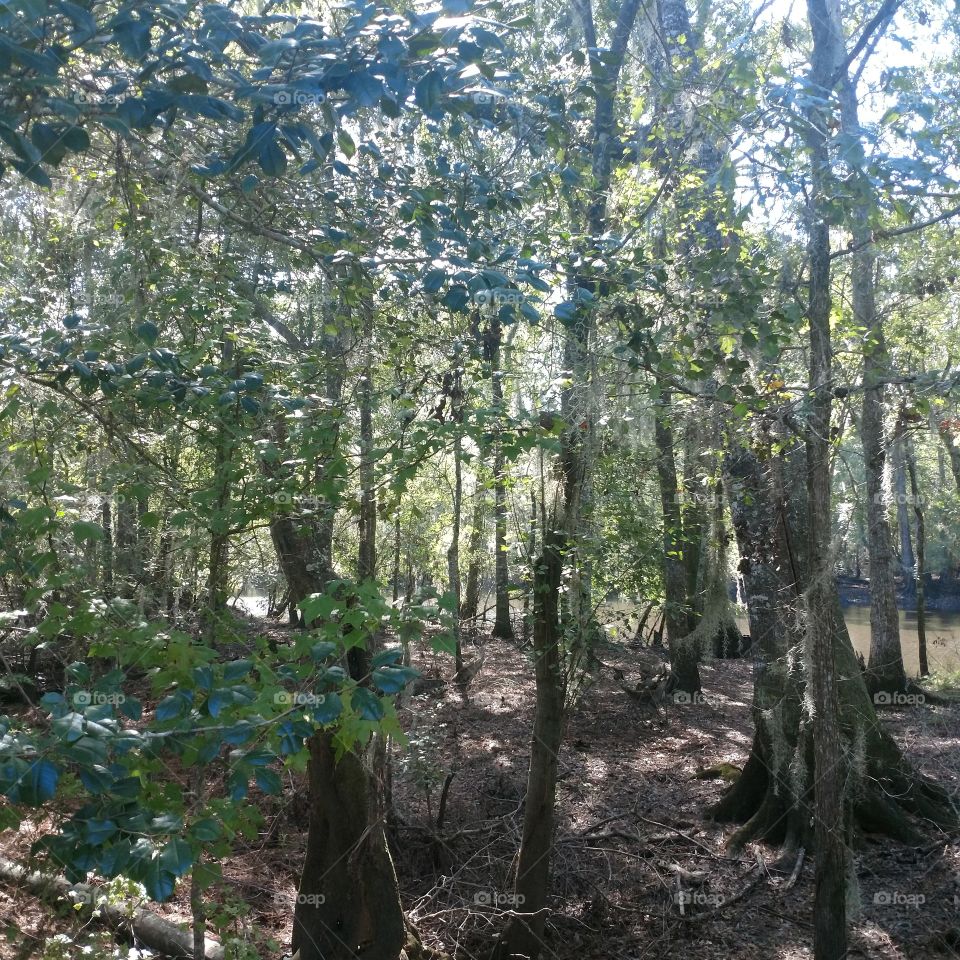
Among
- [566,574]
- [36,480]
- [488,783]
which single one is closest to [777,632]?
[566,574]

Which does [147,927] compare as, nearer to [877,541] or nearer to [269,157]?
[269,157]

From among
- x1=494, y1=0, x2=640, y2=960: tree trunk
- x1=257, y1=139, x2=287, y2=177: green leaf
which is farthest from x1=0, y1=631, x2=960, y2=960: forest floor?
x1=257, y1=139, x2=287, y2=177: green leaf

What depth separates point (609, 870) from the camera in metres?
6.01

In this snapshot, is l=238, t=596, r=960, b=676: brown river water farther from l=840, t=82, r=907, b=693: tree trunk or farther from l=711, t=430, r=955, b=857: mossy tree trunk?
l=840, t=82, r=907, b=693: tree trunk

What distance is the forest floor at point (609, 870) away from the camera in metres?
5.05

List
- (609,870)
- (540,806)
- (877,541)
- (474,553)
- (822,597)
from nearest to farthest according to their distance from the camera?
(822,597)
(540,806)
(609,870)
(877,541)
(474,553)

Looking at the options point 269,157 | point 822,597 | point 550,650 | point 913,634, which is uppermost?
point 269,157

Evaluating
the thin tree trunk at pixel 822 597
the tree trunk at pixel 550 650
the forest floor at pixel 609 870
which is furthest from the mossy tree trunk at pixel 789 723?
the thin tree trunk at pixel 822 597

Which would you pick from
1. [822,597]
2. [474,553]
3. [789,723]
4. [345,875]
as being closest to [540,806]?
[345,875]

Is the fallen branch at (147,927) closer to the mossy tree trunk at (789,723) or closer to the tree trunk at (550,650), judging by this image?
the tree trunk at (550,650)

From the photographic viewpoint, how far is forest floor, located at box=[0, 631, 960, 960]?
16.6 ft

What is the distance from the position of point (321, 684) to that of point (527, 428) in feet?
5.74

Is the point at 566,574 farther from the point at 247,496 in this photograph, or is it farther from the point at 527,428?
the point at 247,496

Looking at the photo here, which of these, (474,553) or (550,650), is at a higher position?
(474,553)
